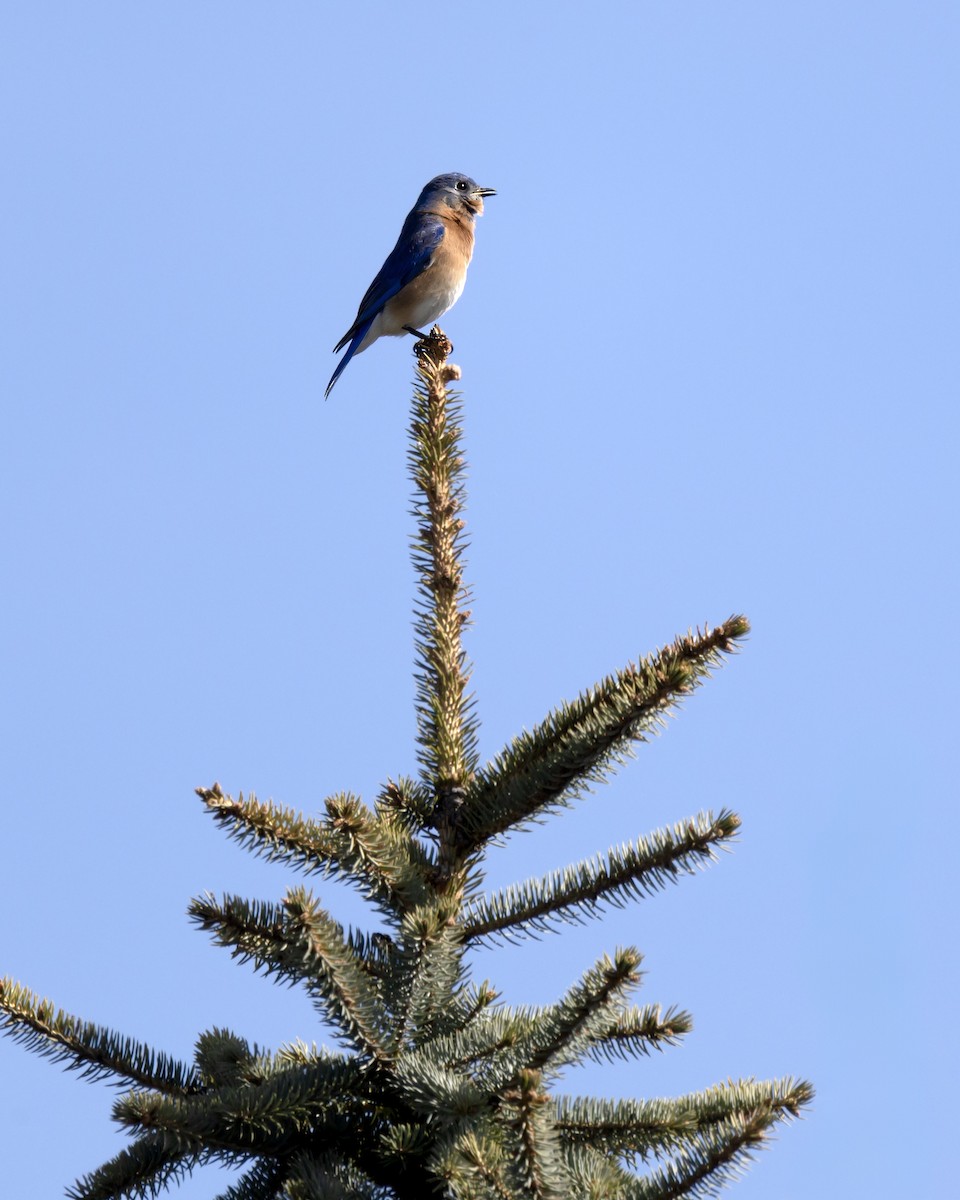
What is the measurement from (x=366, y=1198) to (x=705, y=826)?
94 centimetres

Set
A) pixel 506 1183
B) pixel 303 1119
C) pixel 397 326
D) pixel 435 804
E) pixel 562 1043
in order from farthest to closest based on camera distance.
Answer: pixel 397 326, pixel 435 804, pixel 303 1119, pixel 562 1043, pixel 506 1183

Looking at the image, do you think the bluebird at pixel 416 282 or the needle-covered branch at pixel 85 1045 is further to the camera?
the bluebird at pixel 416 282

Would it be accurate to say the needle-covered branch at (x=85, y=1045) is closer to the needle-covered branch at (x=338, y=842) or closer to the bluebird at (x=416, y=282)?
the needle-covered branch at (x=338, y=842)

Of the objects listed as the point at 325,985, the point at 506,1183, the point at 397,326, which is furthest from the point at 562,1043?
the point at 397,326

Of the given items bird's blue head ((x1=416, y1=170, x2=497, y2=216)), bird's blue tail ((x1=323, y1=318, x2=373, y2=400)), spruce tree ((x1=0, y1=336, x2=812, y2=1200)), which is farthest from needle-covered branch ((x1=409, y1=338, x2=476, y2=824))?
bird's blue head ((x1=416, y1=170, x2=497, y2=216))

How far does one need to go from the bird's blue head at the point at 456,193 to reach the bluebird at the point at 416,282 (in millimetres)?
279

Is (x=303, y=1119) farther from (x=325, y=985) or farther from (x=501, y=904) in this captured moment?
(x=501, y=904)

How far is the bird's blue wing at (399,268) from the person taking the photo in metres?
10.1

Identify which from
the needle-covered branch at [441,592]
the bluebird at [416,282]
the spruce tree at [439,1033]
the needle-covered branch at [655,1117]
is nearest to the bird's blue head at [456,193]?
the bluebird at [416,282]

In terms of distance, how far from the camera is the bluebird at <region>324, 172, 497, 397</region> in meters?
10.0

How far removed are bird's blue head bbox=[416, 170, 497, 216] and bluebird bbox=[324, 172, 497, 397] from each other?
279 mm

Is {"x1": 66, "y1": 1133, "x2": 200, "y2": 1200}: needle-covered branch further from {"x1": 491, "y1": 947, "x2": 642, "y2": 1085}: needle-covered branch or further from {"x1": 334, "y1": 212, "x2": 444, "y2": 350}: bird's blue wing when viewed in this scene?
{"x1": 334, "y1": 212, "x2": 444, "y2": 350}: bird's blue wing

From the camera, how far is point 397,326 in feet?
33.5

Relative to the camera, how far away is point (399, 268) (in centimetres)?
1012
